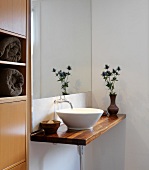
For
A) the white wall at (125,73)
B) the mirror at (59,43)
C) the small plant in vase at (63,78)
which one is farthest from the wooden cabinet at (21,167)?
the white wall at (125,73)

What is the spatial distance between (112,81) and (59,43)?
83cm

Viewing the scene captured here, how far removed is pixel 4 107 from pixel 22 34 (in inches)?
19.0

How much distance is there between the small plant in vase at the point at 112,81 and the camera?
115 inches

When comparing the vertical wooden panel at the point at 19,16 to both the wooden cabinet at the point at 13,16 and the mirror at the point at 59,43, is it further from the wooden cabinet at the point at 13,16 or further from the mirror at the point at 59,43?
the mirror at the point at 59,43

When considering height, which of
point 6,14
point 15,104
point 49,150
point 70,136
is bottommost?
point 49,150

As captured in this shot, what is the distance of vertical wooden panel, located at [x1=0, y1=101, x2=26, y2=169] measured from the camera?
58.4 inches

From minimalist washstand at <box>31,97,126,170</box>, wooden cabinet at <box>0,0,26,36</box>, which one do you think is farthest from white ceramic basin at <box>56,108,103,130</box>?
wooden cabinet at <box>0,0,26,36</box>

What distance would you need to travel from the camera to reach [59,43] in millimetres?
2625

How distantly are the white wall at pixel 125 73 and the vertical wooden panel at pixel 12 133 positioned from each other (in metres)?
1.63

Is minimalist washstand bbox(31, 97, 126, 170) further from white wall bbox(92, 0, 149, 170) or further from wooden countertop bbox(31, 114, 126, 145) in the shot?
white wall bbox(92, 0, 149, 170)

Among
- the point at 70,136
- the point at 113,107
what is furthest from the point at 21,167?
the point at 113,107

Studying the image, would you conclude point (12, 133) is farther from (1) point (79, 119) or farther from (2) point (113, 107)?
(2) point (113, 107)

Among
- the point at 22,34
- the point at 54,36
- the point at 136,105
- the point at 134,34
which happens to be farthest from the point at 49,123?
the point at 134,34

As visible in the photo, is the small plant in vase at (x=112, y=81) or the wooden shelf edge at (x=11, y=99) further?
the small plant in vase at (x=112, y=81)
